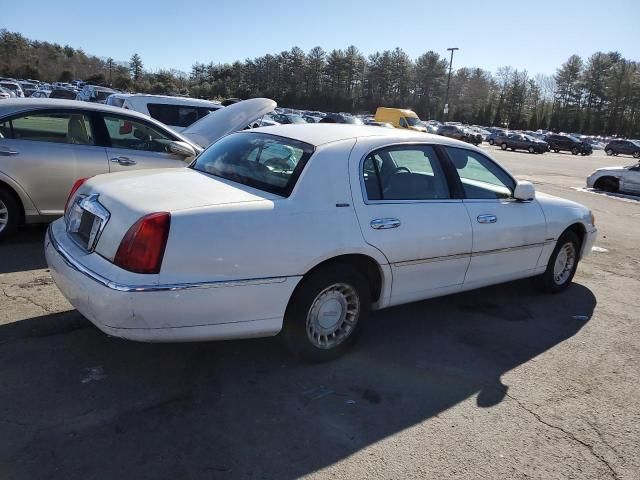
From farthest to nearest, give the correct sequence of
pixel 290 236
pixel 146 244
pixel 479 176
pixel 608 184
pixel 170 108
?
pixel 608 184 → pixel 170 108 → pixel 479 176 → pixel 290 236 → pixel 146 244

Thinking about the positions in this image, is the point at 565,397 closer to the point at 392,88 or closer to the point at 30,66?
the point at 30,66

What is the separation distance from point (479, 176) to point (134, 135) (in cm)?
413

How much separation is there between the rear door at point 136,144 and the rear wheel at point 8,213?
3.48 ft

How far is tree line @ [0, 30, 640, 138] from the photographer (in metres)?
85.6

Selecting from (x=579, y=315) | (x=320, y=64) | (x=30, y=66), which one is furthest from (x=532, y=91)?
(x=579, y=315)

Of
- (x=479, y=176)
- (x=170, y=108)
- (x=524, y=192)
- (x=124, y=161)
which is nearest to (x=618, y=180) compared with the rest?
(x=170, y=108)

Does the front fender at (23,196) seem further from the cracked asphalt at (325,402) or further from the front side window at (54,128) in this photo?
the cracked asphalt at (325,402)

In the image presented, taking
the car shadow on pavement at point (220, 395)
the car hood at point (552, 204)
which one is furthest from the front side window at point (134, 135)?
the car hood at point (552, 204)

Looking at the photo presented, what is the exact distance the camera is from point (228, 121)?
836 cm

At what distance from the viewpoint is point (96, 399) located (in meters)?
3.01

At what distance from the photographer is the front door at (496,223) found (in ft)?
14.2

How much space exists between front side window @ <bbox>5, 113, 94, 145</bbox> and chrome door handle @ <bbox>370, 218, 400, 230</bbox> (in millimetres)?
3969

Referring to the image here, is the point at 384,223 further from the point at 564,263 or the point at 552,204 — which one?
the point at 564,263

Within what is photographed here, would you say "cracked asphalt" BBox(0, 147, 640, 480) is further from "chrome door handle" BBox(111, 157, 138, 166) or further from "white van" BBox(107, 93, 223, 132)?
"white van" BBox(107, 93, 223, 132)
